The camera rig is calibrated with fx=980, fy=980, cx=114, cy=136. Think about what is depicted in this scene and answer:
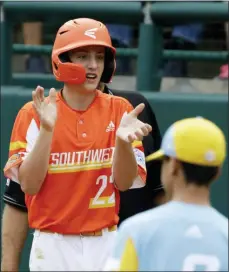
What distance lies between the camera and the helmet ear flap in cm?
438

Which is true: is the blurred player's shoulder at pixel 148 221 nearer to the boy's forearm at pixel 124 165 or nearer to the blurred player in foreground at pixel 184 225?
the blurred player in foreground at pixel 184 225

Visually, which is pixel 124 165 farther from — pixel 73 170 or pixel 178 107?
pixel 178 107

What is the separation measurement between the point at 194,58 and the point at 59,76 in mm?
3115

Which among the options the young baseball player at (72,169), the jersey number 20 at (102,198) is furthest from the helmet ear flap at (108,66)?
the jersey number 20 at (102,198)

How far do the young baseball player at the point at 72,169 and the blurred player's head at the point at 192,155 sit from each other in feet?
2.14

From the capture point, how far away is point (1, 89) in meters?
5.86

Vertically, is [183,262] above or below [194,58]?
below

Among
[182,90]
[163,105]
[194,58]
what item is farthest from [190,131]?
[194,58]

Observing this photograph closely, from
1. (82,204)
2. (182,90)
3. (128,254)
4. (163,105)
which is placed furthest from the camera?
(182,90)

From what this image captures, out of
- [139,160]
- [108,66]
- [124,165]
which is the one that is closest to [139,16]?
[108,66]

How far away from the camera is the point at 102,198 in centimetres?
404

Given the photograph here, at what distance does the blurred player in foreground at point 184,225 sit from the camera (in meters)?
3.10

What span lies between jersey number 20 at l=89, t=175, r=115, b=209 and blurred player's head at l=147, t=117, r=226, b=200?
2.72ft

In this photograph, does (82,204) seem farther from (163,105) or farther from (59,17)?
(59,17)
